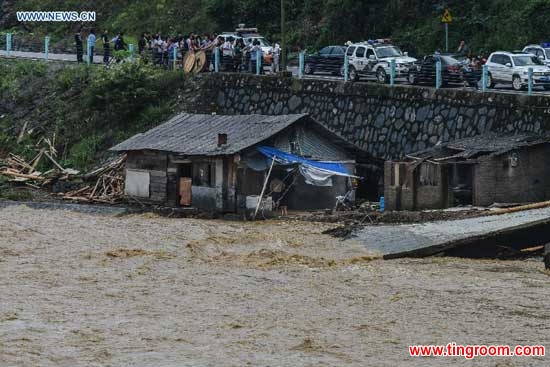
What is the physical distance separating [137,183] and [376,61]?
9358mm

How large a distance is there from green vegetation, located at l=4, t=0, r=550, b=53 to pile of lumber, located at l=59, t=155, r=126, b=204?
48.8 feet

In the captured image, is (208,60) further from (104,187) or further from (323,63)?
(104,187)

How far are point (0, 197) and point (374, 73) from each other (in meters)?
12.5

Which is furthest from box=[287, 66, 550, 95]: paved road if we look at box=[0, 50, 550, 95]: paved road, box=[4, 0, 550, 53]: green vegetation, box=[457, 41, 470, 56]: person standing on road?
box=[4, 0, 550, 53]: green vegetation

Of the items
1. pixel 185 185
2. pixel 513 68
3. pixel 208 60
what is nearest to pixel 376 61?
pixel 513 68

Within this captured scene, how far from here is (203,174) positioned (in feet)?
138

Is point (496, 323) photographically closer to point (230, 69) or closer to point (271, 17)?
point (230, 69)

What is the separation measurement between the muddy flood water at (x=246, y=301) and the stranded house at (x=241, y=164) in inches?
150

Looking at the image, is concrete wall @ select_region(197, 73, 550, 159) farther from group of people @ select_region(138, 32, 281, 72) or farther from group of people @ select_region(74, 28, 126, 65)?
group of people @ select_region(74, 28, 126, 65)

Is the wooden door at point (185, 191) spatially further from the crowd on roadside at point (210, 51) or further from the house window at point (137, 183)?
the crowd on roadside at point (210, 51)

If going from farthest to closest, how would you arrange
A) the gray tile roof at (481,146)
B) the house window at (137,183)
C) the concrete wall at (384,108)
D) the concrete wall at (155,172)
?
the house window at (137,183) < the concrete wall at (155,172) < the concrete wall at (384,108) < the gray tile roof at (481,146)

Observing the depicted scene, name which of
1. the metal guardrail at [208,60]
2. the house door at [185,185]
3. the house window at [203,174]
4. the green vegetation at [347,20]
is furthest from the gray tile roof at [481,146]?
the green vegetation at [347,20]

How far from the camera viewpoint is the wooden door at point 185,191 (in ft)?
139

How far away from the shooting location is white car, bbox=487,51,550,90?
43062mm
